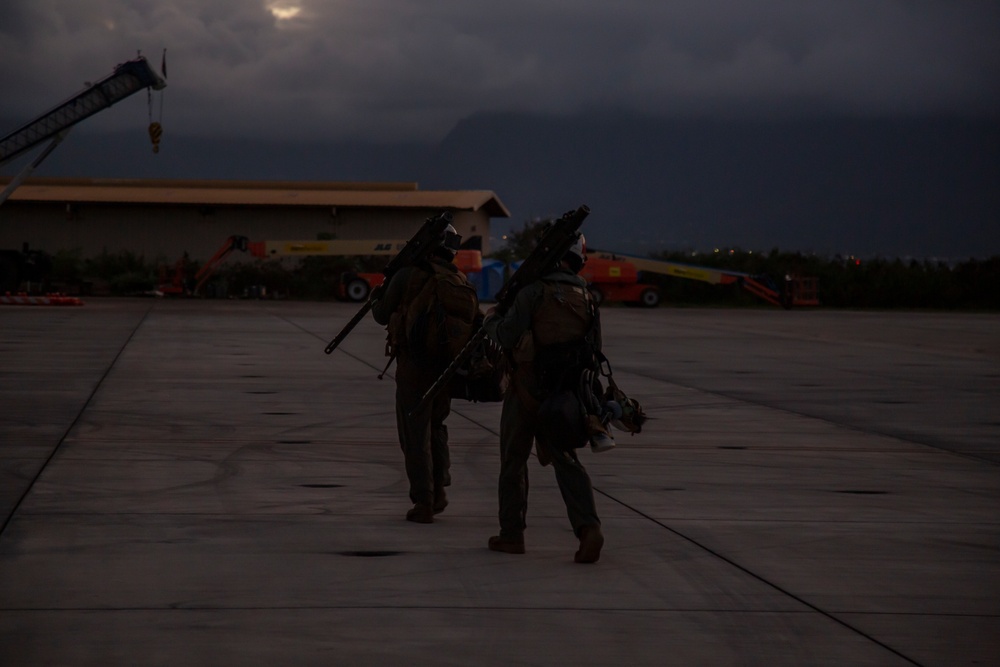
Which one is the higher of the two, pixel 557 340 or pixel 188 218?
pixel 188 218

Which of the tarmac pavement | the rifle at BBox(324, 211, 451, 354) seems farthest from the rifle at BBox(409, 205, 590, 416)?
the tarmac pavement

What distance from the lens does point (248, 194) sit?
201ft

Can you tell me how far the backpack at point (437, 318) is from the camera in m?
8.26

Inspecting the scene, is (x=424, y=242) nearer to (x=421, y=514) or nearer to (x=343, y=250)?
(x=421, y=514)

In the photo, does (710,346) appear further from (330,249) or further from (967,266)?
(967,266)

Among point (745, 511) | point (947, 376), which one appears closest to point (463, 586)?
point (745, 511)

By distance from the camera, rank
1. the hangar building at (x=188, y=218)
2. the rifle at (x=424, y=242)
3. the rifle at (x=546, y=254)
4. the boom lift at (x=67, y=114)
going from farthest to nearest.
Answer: the hangar building at (x=188, y=218)
the boom lift at (x=67, y=114)
the rifle at (x=424, y=242)
the rifle at (x=546, y=254)

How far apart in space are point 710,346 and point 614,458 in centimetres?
1547

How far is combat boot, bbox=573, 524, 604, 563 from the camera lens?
281 inches

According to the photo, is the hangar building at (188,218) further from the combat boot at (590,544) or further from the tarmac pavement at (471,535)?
the combat boot at (590,544)

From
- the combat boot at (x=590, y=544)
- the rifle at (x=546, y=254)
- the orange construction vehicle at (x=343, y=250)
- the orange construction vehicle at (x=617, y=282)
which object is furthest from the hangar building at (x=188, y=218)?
the combat boot at (x=590, y=544)

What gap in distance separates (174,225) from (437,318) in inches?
2077

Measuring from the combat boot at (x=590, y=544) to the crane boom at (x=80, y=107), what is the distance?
135 feet

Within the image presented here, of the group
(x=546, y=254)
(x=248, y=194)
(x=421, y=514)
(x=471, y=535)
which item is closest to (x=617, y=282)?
(x=248, y=194)
